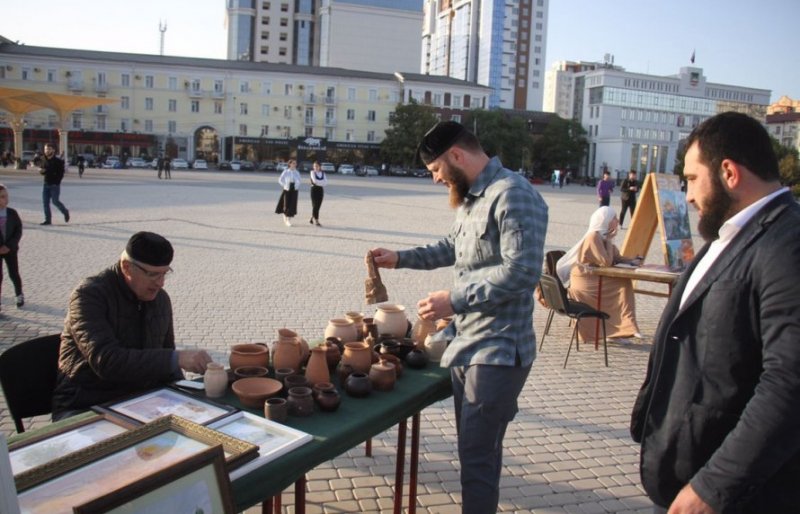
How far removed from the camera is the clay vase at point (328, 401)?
2516 mm

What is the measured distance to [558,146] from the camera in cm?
7706

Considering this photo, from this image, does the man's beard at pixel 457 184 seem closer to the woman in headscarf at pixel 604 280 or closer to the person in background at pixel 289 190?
the woman in headscarf at pixel 604 280

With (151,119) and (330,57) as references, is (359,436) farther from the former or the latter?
(330,57)

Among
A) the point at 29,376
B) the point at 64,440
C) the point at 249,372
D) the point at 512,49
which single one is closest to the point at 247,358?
the point at 249,372

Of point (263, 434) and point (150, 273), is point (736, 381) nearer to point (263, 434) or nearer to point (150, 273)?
point (263, 434)

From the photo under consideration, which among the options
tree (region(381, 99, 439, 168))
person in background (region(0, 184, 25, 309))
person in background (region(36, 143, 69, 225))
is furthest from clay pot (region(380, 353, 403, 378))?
tree (region(381, 99, 439, 168))

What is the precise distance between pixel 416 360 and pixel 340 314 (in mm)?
→ 4652

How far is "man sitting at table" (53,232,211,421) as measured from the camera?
2.71m

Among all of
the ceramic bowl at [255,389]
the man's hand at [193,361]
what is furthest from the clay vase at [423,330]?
the man's hand at [193,361]

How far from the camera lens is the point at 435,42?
145 metres

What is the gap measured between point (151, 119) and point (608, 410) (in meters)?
69.4

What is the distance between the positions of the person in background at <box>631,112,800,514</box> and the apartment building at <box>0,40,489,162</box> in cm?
6935

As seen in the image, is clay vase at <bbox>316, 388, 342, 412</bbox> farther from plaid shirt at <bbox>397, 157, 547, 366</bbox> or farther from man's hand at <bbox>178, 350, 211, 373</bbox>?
man's hand at <bbox>178, 350, 211, 373</bbox>

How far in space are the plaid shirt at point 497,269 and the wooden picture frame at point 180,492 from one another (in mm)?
1200
